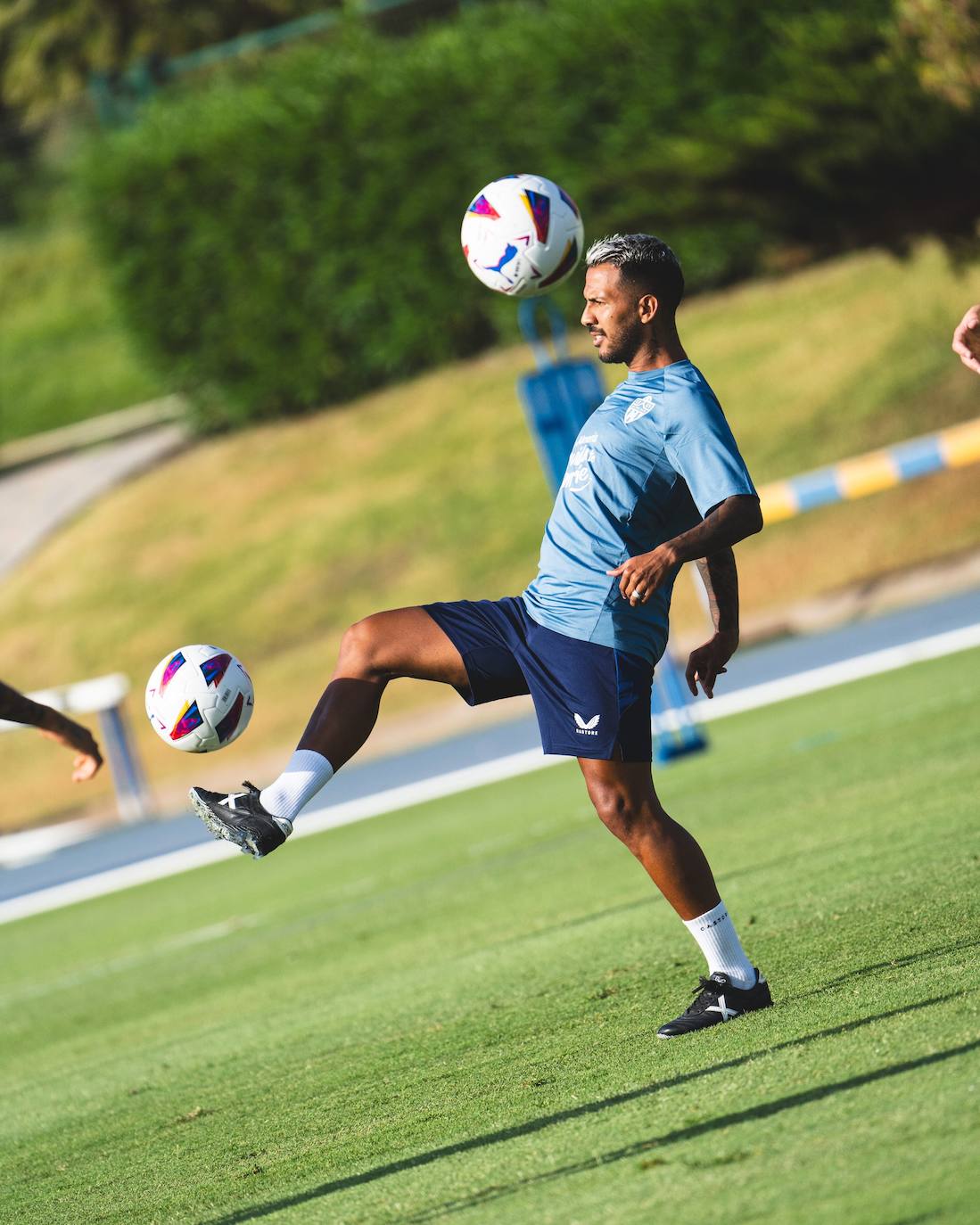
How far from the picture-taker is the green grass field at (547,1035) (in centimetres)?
367

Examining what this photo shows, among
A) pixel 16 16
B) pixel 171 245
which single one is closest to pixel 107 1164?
pixel 171 245

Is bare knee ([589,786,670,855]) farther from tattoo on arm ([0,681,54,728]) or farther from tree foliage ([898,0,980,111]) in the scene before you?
tree foliage ([898,0,980,111])

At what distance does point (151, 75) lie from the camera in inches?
1045

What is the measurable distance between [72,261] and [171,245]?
634 inches

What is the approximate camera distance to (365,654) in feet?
17.0

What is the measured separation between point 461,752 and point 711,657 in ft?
36.1

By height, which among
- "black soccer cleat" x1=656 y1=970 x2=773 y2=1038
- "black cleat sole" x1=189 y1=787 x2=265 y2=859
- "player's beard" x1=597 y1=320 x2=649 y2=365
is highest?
"player's beard" x1=597 y1=320 x2=649 y2=365

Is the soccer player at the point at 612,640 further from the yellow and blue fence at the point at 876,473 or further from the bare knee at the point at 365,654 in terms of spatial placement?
→ the yellow and blue fence at the point at 876,473

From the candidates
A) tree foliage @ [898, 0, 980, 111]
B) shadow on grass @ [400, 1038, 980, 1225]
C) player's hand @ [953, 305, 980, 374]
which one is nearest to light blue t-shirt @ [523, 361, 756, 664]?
player's hand @ [953, 305, 980, 374]

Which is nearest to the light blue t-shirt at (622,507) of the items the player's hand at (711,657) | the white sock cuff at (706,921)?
the player's hand at (711,657)

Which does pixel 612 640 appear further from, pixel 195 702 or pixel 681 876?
pixel 195 702

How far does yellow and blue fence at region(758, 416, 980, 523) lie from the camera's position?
49.0 ft

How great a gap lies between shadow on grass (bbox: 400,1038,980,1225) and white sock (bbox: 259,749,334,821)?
4.55 ft

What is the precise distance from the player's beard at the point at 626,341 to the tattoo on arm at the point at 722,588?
24.6 inches
